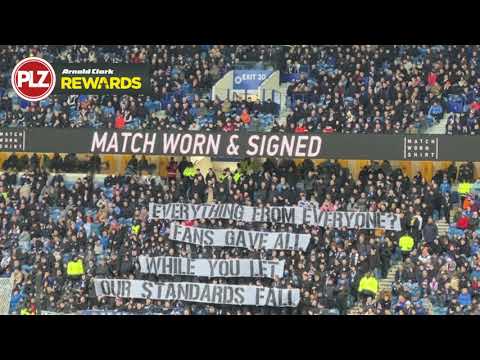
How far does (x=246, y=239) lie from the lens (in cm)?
2969

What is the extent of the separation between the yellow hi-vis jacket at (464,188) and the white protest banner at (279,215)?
6.79ft

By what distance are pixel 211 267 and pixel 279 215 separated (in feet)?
7.80

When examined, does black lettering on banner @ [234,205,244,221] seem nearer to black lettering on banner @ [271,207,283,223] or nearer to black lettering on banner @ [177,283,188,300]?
black lettering on banner @ [271,207,283,223]

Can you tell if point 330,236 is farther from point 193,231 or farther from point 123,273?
point 123,273

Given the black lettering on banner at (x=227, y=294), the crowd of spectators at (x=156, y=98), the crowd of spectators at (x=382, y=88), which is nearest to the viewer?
the black lettering on banner at (x=227, y=294)

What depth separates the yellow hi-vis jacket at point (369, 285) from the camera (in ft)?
92.7

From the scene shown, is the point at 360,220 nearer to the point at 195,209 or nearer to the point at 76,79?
the point at 195,209

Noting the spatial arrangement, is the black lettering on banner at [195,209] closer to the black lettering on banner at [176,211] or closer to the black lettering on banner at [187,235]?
the black lettering on banner at [176,211]

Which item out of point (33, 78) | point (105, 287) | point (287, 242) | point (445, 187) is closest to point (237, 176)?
point (287, 242)

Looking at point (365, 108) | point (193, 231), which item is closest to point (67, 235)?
point (193, 231)

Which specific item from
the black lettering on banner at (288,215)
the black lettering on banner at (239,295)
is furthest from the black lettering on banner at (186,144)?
the black lettering on banner at (239,295)

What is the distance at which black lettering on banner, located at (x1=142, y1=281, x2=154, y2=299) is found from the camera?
2886 centimetres

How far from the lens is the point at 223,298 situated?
28.6m

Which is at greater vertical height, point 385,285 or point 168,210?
point 168,210
